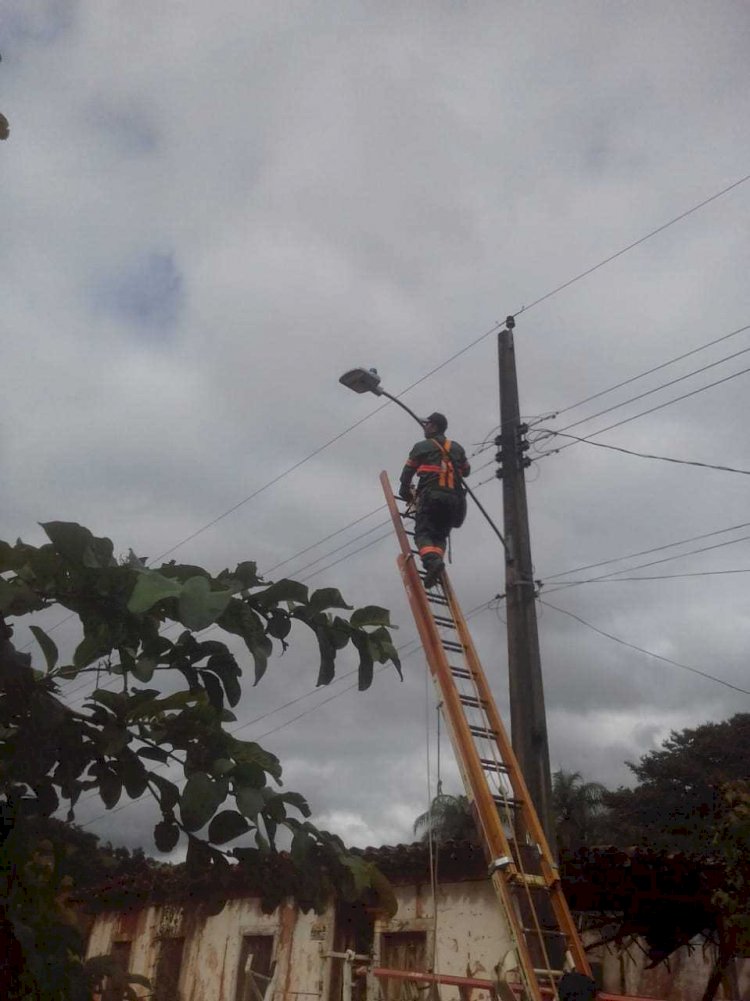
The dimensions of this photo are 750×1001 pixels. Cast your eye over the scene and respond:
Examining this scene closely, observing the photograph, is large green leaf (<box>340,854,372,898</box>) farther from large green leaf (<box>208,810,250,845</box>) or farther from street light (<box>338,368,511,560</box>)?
street light (<box>338,368,511,560</box>)

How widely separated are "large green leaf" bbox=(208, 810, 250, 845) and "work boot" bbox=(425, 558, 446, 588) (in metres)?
5.68

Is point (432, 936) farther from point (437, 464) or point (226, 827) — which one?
point (226, 827)

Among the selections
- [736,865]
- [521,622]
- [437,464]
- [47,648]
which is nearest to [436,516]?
[437,464]

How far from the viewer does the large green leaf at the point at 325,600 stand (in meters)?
2.29

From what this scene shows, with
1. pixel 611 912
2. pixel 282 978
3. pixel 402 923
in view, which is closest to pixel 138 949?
pixel 282 978

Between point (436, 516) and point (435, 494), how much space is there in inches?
8.5

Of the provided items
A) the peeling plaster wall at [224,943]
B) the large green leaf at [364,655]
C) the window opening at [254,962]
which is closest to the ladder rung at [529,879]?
the large green leaf at [364,655]

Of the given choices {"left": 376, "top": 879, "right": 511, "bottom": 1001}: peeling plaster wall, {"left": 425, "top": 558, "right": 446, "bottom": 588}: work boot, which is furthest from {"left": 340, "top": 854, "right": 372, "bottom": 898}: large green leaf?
{"left": 376, "top": 879, "right": 511, "bottom": 1001}: peeling plaster wall

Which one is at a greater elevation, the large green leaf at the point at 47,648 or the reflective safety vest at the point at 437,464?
the reflective safety vest at the point at 437,464

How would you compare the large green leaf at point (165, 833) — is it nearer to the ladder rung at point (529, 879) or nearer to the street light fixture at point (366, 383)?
the ladder rung at point (529, 879)

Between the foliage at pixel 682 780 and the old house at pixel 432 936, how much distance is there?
18513 mm

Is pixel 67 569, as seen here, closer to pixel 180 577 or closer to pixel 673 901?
pixel 180 577

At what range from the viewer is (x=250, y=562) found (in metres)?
2.19

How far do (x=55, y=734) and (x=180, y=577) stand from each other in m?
0.44
